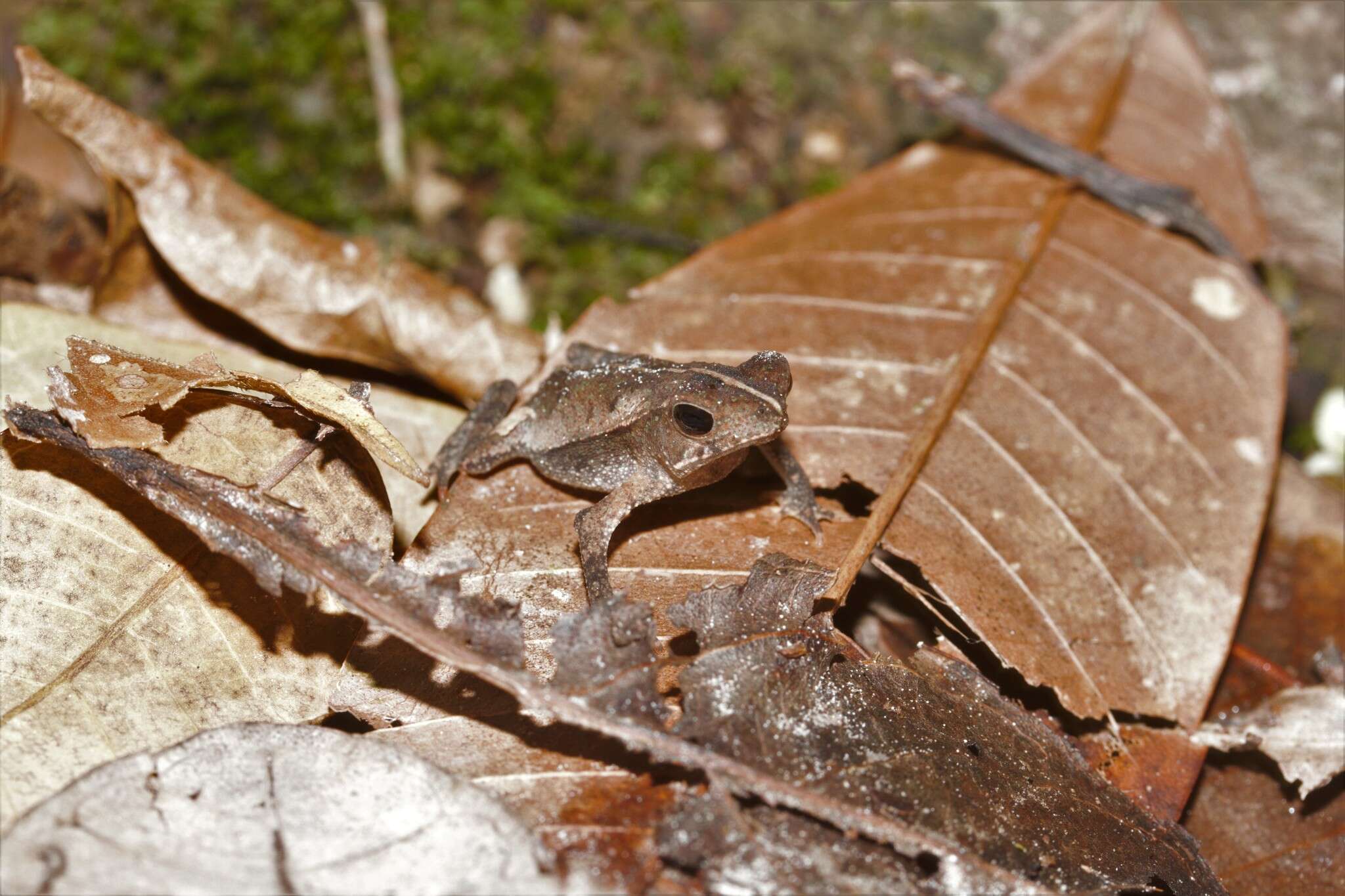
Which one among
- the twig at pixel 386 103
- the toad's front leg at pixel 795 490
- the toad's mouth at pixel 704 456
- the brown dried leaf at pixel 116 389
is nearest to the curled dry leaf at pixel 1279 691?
the toad's front leg at pixel 795 490

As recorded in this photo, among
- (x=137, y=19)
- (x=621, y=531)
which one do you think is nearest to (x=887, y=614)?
(x=621, y=531)

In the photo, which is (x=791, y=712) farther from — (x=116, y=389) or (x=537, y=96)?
(x=537, y=96)

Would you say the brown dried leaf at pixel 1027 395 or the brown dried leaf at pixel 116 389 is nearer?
the brown dried leaf at pixel 116 389

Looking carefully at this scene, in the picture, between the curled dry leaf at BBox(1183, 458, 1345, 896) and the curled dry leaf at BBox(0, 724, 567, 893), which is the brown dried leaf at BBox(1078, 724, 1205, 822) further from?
the curled dry leaf at BBox(0, 724, 567, 893)

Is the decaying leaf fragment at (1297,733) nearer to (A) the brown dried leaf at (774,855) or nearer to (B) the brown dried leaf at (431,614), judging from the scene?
(B) the brown dried leaf at (431,614)

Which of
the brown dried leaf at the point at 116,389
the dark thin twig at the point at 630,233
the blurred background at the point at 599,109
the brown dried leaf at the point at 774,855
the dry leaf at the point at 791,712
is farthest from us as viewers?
the dark thin twig at the point at 630,233

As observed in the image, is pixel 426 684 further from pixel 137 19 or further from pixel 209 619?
pixel 137 19

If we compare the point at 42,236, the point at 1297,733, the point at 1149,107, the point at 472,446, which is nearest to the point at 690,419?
the point at 472,446
